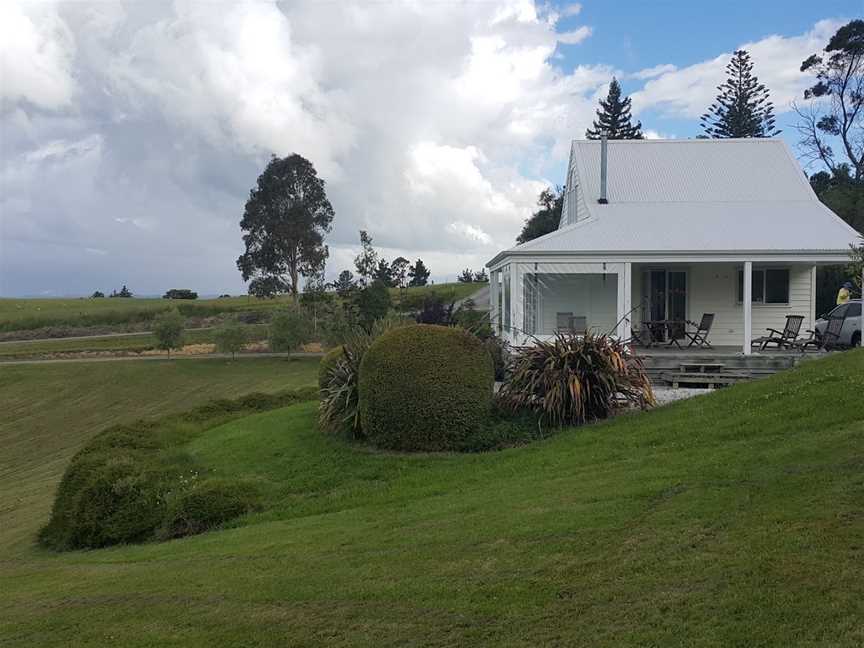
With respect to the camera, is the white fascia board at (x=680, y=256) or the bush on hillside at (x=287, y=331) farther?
the bush on hillside at (x=287, y=331)

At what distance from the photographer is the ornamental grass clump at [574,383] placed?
35.9ft

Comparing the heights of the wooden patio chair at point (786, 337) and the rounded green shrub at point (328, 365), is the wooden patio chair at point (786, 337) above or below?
above

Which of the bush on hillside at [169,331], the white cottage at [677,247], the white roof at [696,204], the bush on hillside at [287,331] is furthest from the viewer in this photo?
the bush on hillside at [287,331]

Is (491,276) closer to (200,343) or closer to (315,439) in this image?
(315,439)

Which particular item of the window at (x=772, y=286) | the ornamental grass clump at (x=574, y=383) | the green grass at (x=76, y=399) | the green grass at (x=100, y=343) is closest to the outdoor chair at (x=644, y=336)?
the window at (x=772, y=286)

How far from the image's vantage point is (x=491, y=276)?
67.6 ft

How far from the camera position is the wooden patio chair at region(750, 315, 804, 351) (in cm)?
1614

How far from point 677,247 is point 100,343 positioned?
33.9 m

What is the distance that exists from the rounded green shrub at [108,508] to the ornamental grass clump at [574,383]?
517cm

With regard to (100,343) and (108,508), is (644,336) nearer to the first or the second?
(108,508)

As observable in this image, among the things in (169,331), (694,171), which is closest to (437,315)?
(694,171)

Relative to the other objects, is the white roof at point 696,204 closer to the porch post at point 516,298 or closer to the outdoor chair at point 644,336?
the porch post at point 516,298

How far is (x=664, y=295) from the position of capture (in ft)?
61.3

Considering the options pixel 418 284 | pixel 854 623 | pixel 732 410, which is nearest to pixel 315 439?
pixel 732 410
